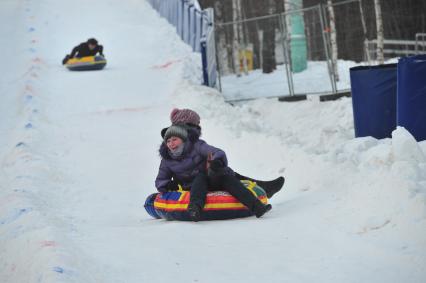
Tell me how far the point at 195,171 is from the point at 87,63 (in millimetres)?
10103

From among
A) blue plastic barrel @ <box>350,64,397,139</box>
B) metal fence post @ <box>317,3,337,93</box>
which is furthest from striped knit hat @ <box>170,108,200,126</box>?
metal fence post @ <box>317,3,337,93</box>

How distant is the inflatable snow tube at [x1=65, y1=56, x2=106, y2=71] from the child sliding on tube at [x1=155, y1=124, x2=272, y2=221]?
978cm

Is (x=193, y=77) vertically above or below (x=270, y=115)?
above

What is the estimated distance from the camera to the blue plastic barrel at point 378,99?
9367mm

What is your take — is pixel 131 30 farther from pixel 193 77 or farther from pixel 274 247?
pixel 274 247

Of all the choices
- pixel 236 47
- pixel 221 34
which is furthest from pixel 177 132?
pixel 221 34

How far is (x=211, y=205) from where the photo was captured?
6.20m

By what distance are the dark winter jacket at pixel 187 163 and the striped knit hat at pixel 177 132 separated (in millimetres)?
65

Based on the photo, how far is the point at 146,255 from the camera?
5023 millimetres

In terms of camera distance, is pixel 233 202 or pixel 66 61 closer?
pixel 233 202

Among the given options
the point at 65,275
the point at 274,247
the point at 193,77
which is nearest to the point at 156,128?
the point at 193,77

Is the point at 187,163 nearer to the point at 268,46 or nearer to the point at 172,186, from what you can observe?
the point at 172,186

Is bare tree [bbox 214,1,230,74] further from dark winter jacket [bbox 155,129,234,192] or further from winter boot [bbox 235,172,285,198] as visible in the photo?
dark winter jacket [bbox 155,129,234,192]

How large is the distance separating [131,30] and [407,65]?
13655 mm
